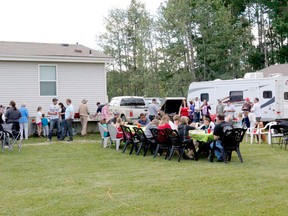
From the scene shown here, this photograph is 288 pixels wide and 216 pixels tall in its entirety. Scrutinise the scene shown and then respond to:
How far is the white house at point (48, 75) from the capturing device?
1827 cm

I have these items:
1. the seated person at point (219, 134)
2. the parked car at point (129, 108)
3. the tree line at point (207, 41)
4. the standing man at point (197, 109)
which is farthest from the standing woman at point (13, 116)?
the tree line at point (207, 41)

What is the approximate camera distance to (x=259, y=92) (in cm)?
2041

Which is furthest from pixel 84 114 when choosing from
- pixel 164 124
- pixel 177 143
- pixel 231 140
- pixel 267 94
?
pixel 231 140

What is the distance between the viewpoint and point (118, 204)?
251 inches

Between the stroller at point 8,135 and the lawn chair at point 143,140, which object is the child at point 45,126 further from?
the lawn chair at point 143,140

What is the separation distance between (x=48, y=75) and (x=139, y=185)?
12.3 meters

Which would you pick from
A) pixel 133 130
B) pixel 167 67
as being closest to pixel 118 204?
pixel 133 130

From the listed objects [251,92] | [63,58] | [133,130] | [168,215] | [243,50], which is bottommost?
[168,215]

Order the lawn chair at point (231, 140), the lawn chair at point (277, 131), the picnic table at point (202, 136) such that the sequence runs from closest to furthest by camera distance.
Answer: the lawn chair at point (231, 140) < the picnic table at point (202, 136) < the lawn chair at point (277, 131)

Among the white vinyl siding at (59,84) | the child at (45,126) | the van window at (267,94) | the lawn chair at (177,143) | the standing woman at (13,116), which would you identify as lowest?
the lawn chair at (177,143)

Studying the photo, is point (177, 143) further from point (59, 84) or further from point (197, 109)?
→ point (197, 109)

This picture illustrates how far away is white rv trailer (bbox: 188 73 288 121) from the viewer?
65.4 feet

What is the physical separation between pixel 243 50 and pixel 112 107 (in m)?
20.7

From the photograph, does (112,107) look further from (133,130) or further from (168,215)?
(168,215)
